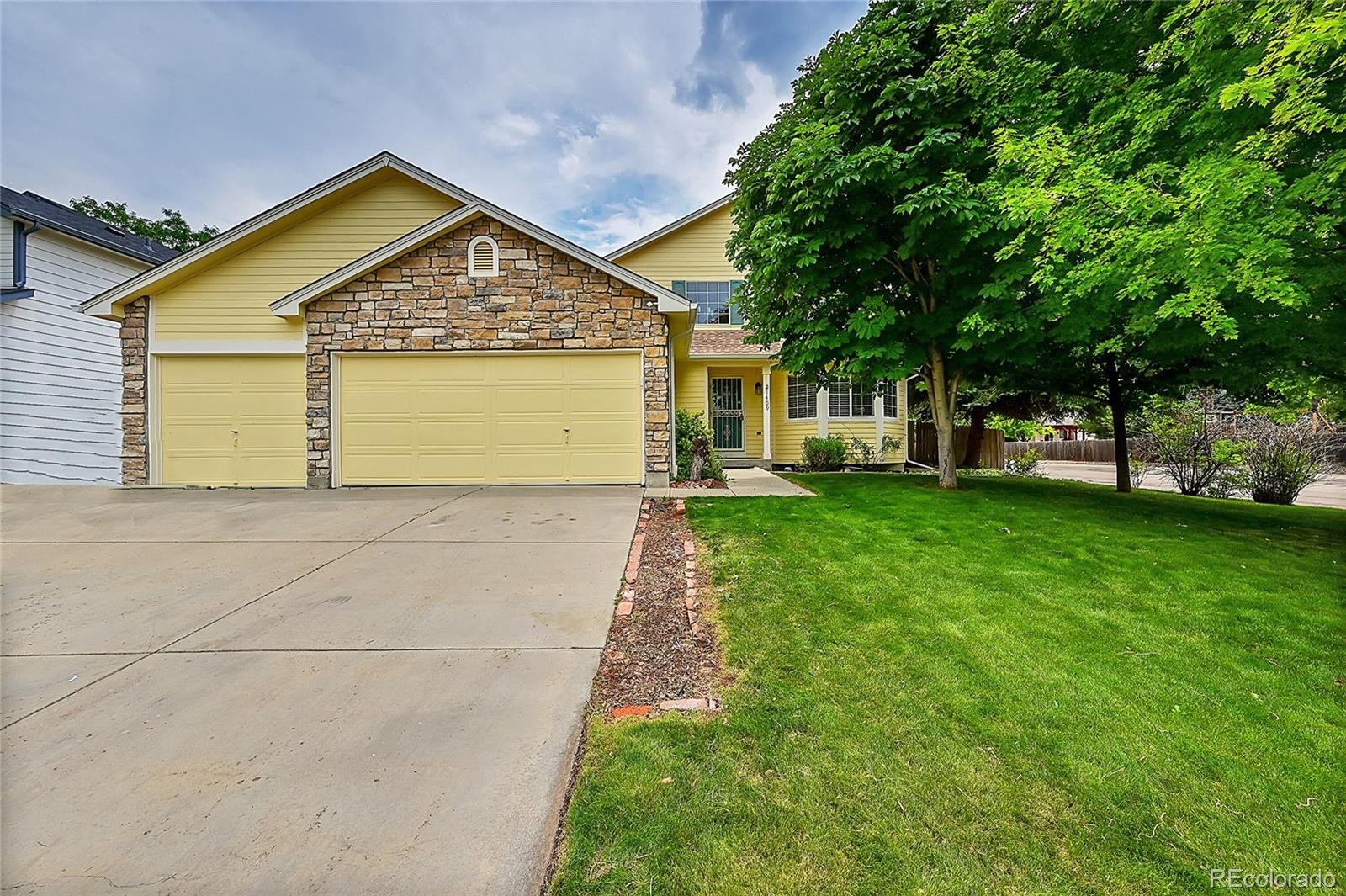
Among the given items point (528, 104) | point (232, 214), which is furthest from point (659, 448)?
point (232, 214)

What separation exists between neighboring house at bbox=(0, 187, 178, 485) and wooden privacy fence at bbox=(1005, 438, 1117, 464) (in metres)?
28.4

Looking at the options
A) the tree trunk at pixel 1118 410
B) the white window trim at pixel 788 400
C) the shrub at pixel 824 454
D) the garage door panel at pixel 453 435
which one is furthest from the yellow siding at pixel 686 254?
the tree trunk at pixel 1118 410

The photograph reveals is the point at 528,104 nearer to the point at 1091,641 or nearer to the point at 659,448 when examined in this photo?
the point at 659,448

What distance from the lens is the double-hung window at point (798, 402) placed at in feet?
48.4

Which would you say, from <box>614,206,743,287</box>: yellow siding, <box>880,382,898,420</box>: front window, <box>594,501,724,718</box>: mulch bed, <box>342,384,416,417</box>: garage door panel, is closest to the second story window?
<box>614,206,743,287</box>: yellow siding

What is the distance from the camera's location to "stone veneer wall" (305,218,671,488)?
888 cm

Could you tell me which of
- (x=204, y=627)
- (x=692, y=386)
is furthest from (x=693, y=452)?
(x=204, y=627)

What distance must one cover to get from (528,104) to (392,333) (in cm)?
841

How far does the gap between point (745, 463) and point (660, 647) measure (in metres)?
11.3

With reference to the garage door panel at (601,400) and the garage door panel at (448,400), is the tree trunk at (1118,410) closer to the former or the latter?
the garage door panel at (601,400)

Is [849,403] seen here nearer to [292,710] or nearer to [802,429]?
[802,429]

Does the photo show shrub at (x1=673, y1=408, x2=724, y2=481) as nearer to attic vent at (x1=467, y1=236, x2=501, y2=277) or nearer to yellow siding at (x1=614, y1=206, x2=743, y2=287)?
attic vent at (x1=467, y1=236, x2=501, y2=277)

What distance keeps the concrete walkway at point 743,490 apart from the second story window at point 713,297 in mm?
6015

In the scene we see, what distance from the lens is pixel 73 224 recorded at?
11.8 m
